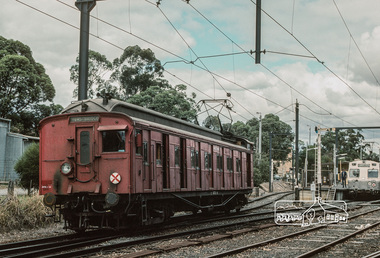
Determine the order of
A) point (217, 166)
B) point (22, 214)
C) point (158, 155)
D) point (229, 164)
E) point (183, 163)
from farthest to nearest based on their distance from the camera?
1. point (229, 164)
2. point (217, 166)
3. point (183, 163)
4. point (22, 214)
5. point (158, 155)

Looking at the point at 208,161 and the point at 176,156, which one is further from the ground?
the point at 176,156

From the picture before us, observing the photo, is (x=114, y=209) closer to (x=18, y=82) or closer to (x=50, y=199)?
(x=50, y=199)

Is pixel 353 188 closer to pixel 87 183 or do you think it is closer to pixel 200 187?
pixel 200 187

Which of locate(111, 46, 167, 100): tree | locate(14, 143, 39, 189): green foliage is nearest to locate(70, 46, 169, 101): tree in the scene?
locate(111, 46, 167, 100): tree

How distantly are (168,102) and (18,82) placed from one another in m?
13.3

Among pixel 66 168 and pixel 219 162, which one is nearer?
pixel 66 168

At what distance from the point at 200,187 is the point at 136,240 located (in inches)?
240

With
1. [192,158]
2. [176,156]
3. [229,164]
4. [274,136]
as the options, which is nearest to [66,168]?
[176,156]

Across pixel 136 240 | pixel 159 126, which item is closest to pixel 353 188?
pixel 159 126

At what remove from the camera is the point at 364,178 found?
4125 centimetres

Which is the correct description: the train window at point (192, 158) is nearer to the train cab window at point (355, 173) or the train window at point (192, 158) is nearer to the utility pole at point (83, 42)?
the utility pole at point (83, 42)

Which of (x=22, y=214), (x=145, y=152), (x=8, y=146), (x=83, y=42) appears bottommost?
(x=22, y=214)

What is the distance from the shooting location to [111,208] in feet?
43.8

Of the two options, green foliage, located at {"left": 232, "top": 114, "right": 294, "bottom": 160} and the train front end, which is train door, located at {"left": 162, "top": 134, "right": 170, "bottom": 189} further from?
green foliage, located at {"left": 232, "top": 114, "right": 294, "bottom": 160}
